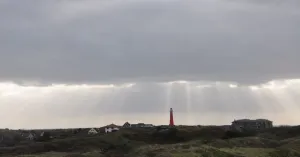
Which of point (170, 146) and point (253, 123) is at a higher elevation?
point (253, 123)

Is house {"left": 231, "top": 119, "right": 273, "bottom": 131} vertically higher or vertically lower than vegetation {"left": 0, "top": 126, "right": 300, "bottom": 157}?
higher

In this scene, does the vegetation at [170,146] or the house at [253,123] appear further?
the house at [253,123]

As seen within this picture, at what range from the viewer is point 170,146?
194 ft

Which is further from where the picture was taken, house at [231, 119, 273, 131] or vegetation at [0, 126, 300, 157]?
house at [231, 119, 273, 131]

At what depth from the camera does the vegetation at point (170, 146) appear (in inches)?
2114

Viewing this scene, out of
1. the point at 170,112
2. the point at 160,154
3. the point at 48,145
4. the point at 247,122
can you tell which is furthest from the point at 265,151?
the point at 247,122

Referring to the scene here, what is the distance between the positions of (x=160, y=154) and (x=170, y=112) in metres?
58.6

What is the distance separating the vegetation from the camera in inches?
2114

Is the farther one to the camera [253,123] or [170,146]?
[253,123]

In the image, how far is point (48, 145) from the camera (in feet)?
238

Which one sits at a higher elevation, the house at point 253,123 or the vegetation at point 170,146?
the house at point 253,123

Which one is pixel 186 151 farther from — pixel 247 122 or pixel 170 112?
pixel 247 122

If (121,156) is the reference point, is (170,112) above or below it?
above


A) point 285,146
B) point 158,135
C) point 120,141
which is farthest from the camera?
point 158,135
